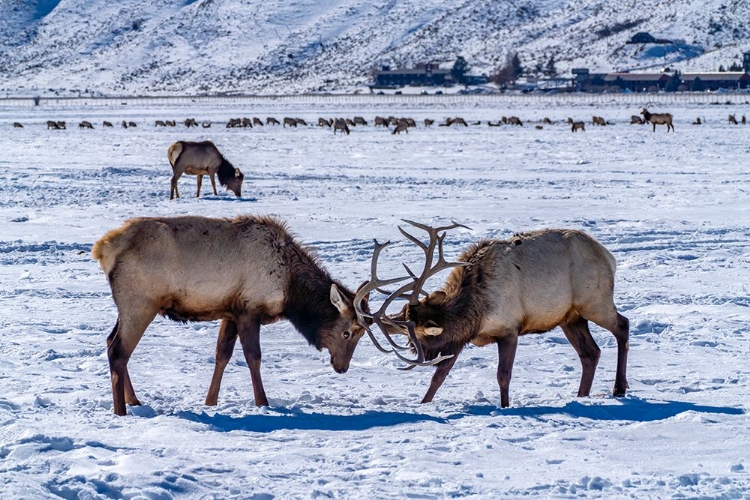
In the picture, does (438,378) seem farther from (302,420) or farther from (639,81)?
(639,81)

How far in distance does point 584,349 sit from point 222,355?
2737 millimetres

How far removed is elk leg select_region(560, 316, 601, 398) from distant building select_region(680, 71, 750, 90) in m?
122

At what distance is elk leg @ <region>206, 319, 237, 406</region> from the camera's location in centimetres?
737

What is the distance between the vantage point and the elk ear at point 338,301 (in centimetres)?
741

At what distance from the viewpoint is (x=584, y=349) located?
25.7 ft

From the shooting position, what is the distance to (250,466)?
17.8ft

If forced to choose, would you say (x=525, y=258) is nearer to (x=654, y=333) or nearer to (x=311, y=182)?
(x=654, y=333)

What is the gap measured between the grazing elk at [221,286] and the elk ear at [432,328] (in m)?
0.52

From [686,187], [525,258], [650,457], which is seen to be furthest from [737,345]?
[686,187]

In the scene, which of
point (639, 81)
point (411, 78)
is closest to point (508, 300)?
point (639, 81)

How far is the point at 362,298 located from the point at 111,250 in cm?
181

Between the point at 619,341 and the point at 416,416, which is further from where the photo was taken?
the point at 619,341

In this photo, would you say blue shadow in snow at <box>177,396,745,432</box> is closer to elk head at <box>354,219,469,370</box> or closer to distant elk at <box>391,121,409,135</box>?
elk head at <box>354,219,469,370</box>

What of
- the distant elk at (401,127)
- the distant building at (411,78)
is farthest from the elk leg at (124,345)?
the distant building at (411,78)
